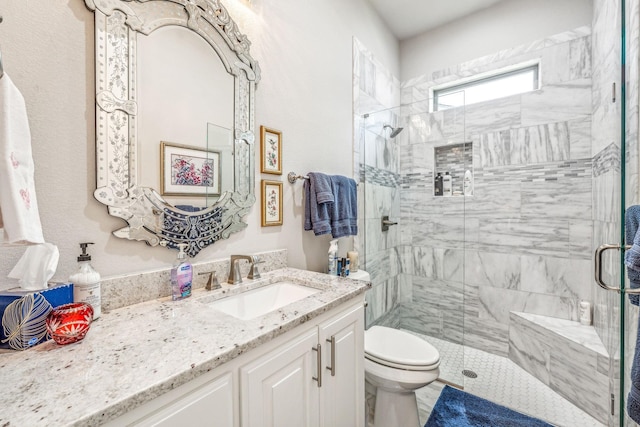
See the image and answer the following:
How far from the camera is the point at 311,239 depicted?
5.94 ft

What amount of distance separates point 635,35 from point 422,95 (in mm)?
1788

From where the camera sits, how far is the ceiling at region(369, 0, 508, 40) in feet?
7.86

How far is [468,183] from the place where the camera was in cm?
247

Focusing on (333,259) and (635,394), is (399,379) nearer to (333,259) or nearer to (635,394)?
(333,259)

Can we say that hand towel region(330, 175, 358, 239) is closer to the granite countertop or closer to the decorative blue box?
the granite countertop

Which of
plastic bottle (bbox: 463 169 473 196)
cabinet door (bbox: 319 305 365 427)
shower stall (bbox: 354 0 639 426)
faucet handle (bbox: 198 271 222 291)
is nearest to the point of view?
cabinet door (bbox: 319 305 365 427)

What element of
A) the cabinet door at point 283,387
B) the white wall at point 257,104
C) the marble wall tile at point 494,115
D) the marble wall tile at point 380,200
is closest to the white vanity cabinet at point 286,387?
the cabinet door at point 283,387

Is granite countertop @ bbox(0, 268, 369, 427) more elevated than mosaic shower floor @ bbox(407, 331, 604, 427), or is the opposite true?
granite countertop @ bbox(0, 268, 369, 427)

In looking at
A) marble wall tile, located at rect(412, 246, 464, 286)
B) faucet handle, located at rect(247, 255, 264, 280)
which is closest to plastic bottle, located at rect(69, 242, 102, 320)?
faucet handle, located at rect(247, 255, 264, 280)

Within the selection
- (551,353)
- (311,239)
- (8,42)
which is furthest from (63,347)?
(551,353)

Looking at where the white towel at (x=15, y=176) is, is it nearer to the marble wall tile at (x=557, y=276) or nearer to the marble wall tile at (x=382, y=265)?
the marble wall tile at (x=382, y=265)

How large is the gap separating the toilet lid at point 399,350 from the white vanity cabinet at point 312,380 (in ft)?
1.02

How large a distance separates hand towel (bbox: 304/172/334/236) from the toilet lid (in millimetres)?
742

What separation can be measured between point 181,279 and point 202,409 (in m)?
0.52
